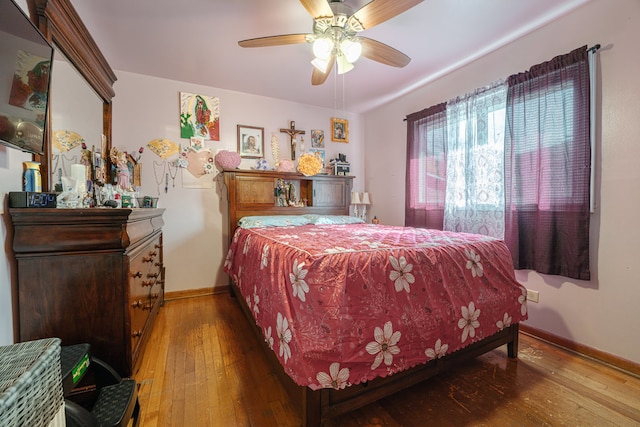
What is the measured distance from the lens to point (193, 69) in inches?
109

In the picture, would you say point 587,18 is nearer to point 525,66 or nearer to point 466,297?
point 525,66

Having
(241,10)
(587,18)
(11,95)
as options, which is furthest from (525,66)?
(11,95)

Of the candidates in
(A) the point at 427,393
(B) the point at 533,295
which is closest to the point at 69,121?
(A) the point at 427,393

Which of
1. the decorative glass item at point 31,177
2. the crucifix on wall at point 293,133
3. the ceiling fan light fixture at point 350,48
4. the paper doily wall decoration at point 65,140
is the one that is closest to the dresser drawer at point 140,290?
the decorative glass item at point 31,177

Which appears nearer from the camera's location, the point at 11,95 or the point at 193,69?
the point at 11,95

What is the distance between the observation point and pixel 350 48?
1.78 metres

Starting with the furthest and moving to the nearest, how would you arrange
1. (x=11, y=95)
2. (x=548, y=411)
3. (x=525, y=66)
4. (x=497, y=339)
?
(x=525, y=66) → (x=497, y=339) → (x=548, y=411) → (x=11, y=95)

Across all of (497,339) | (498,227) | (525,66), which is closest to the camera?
(497,339)

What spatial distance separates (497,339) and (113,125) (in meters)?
4.05

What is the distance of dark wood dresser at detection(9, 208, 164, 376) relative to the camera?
1.23 meters

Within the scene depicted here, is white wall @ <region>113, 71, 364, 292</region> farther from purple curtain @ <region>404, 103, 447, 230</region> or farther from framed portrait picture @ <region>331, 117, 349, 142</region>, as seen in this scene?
purple curtain @ <region>404, 103, 447, 230</region>

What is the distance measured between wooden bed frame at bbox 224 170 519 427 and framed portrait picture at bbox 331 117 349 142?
713 mm

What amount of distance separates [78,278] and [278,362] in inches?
44.8

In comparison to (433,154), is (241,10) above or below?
above
